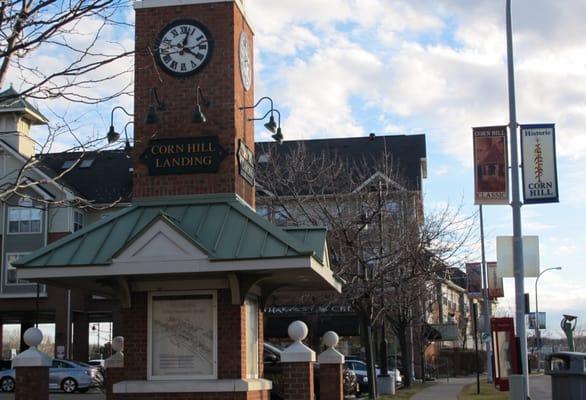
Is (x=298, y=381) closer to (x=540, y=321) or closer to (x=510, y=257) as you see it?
(x=510, y=257)

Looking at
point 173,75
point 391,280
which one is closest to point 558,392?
point 391,280

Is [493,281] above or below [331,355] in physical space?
above

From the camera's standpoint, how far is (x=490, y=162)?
61.0 feet

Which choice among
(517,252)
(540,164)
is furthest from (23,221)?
(540,164)

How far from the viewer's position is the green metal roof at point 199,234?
11695mm

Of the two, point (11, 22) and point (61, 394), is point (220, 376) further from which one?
point (61, 394)

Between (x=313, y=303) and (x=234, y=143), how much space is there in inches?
842

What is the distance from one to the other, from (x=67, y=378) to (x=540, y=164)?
24.3 m

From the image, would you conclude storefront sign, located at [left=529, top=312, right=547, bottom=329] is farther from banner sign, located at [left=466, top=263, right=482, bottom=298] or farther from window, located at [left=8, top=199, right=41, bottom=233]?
window, located at [left=8, top=199, right=41, bottom=233]

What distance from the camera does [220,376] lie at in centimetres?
1219

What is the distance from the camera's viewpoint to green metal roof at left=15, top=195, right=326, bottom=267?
1170 centimetres

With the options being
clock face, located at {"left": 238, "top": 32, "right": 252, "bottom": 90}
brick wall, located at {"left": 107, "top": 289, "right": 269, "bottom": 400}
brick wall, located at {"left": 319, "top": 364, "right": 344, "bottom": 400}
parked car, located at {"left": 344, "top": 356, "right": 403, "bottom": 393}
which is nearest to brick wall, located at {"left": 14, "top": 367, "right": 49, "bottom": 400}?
brick wall, located at {"left": 107, "top": 289, "right": 269, "bottom": 400}

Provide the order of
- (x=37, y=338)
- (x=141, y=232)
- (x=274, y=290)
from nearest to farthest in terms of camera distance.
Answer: (x=141, y=232) < (x=37, y=338) < (x=274, y=290)

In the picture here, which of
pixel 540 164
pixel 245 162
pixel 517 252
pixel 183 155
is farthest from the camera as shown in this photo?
pixel 517 252
